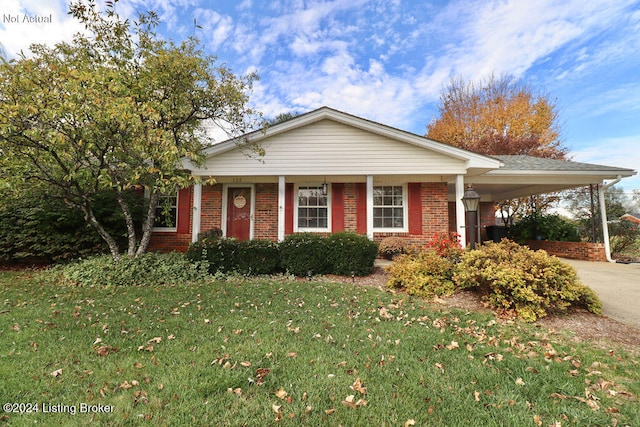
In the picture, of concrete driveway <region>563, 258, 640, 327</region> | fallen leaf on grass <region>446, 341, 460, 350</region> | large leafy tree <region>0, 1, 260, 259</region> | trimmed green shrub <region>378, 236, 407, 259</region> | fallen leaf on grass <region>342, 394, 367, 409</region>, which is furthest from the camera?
trimmed green shrub <region>378, 236, 407, 259</region>

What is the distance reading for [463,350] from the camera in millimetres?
3088

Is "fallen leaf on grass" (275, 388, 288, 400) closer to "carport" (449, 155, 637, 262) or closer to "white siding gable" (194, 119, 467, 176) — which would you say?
"white siding gable" (194, 119, 467, 176)

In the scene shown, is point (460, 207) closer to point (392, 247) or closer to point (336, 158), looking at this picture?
point (392, 247)

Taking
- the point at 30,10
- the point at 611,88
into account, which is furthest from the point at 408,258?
the point at 611,88

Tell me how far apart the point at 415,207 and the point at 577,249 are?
5867mm

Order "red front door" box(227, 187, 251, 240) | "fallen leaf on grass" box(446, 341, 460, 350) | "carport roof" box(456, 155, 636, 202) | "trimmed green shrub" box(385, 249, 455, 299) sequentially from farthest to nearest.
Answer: "red front door" box(227, 187, 251, 240), "carport roof" box(456, 155, 636, 202), "trimmed green shrub" box(385, 249, 455, 299), "fallen leaf on grass" box(446, 341, 460, 350)

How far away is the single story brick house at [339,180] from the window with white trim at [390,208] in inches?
1.3

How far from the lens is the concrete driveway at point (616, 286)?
4422mm

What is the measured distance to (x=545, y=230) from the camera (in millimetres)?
11195

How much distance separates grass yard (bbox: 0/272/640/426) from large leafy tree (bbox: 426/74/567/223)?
16.4m

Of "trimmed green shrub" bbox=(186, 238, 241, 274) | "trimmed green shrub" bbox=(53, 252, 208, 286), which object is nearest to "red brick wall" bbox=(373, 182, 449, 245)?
"trimmed green shrub" bbox=(186, 238, 241, 274)

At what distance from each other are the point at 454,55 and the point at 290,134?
26.4 ft

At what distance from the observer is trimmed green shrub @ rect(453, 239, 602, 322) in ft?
13.8

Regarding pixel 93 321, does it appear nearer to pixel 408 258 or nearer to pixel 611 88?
pixel 408 258
